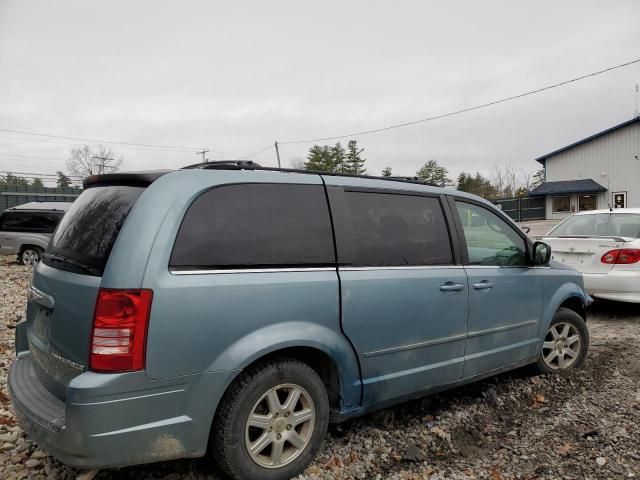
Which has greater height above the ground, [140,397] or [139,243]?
[139,243]

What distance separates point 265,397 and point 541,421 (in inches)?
89.5

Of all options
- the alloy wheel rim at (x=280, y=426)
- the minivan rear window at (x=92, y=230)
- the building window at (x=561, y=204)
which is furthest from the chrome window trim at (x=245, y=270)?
the building window at (x=561, y=204)

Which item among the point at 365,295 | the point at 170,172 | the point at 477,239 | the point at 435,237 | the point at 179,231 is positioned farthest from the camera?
the point at 477,239

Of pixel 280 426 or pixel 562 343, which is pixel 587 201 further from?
pixel 280 426

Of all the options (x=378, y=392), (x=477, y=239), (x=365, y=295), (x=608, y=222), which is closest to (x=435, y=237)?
(x=477, y=239)

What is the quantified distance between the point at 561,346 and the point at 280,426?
120 inches

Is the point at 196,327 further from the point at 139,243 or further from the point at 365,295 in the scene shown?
the point at 365,295

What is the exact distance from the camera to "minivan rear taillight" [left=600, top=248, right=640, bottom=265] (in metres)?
6.21

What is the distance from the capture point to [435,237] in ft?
11.2

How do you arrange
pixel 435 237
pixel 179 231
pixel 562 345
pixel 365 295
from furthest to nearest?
pixel 562 345, pixel 435 237, pixel 365 295, pixel 179 231

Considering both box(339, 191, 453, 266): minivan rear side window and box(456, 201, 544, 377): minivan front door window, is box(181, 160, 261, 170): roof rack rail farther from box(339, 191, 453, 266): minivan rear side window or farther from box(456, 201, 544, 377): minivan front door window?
box(456, 201, 544, 377): minivan front door window

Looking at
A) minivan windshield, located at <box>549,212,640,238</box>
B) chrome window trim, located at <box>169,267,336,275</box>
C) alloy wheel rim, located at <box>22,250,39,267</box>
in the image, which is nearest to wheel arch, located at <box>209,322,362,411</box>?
chrome window trim, located at <box>169,267,336,275</box>

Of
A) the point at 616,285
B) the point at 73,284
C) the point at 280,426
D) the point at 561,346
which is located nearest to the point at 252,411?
the point at 280,426

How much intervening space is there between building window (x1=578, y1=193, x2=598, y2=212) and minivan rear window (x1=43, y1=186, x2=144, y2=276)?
134ft
